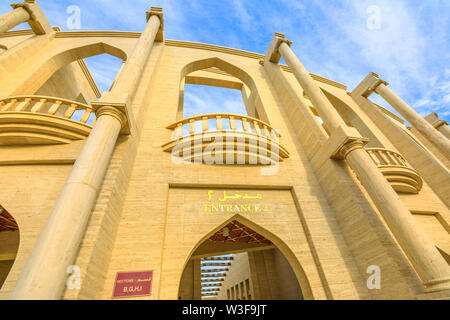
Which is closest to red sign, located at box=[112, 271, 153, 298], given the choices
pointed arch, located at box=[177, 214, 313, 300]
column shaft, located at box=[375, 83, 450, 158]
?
pointed arch, located at box=[177, 214, 313, 300]

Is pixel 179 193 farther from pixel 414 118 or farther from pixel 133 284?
pixel 414 118

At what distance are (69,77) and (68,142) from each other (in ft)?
23.8

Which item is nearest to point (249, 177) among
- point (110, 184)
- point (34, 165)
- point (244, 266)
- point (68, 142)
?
point (110, 184)

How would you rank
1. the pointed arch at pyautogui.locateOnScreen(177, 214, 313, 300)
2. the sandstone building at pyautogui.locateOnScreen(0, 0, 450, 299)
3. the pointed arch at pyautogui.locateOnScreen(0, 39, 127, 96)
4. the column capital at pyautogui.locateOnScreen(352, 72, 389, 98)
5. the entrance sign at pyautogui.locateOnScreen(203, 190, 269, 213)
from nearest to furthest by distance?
the sandstone building at pyautogui.locateOnScreen(0, 0, 450, 299), the pointed arch at pyautogui.locateOnScreen(177, 214, 313, 300), the entrance sign at pyautogui.locateOnScreen(203, 190, 269, 213), the pointed arch at pyautogui.locateOnScreen(0, 39, 127, 96), the column capital at pyautogui.locateOnScreen(352, 72, 389, 98)

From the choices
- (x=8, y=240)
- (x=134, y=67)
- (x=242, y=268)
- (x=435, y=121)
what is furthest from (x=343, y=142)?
(x=435, y=121)

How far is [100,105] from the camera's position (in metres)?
3.79

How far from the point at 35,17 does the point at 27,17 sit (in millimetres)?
257

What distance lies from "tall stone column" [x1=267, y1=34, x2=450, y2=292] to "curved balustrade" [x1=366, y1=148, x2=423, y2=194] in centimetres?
256

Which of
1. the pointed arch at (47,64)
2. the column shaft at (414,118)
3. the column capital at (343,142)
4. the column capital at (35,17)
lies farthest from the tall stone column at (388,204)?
the column capital at (35,17)

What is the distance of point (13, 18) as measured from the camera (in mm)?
7254

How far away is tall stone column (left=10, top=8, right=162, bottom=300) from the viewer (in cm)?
212

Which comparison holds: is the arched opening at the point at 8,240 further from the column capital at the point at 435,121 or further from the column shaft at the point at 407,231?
the column capital at the point at 435,121

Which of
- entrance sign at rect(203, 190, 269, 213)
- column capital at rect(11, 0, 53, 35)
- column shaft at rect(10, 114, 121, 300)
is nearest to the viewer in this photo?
column shaft at rect(10, 114, 121, 300)

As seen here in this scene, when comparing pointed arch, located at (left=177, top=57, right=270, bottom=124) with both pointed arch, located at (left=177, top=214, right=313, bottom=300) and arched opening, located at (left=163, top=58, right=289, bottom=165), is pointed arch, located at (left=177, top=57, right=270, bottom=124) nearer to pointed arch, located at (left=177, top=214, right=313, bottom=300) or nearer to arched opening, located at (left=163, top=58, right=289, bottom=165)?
arched opening, located at (left=163, top=58, right=289, bottom=165)
